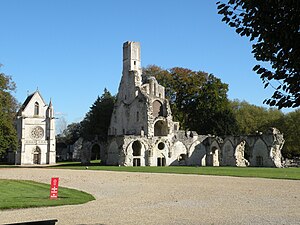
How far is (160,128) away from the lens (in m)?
61.3

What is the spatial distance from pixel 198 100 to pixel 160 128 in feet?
28.9

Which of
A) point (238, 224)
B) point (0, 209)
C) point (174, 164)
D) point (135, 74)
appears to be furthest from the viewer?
point (135, 74)

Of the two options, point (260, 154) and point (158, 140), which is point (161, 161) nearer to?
point (158, 140)

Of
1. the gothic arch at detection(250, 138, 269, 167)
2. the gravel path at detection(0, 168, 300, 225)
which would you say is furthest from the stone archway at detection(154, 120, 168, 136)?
the gravel path at detection(0, 168, 300, 225)

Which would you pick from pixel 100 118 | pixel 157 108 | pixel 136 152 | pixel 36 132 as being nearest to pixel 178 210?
pixel 136 152

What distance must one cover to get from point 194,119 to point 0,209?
5480 centimetres

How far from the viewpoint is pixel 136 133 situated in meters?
60.6

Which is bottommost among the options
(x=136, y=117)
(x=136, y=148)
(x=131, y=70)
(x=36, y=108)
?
(x=136, y=148)

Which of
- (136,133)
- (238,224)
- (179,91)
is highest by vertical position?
(179,91)

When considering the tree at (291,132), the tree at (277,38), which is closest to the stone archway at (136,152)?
the tree at (291,132)

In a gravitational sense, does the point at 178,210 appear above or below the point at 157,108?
below

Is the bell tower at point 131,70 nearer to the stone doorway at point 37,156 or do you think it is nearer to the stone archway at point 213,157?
the stone archway at point 213,157

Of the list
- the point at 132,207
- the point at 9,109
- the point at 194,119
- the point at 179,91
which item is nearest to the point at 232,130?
the point at 194,119

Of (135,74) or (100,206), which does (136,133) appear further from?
(100,206)
